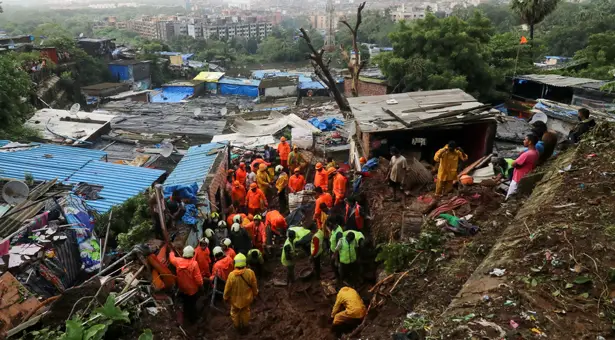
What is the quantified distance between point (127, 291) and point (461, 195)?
6.14 m

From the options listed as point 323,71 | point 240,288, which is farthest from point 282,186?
point 323,71

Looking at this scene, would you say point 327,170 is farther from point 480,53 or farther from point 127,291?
point 480,53

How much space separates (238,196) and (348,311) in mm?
5792

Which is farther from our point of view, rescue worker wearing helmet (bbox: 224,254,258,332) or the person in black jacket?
the person in black jacket

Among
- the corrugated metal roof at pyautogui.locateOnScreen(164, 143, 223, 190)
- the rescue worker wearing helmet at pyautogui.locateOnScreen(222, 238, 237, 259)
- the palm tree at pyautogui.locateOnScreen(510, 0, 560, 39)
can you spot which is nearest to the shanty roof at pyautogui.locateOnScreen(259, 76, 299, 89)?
the palm tree at pyautogui.locateOnScreen(510, 0, 560, 39)

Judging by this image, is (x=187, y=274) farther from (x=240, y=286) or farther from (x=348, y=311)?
(x=348, y=311)

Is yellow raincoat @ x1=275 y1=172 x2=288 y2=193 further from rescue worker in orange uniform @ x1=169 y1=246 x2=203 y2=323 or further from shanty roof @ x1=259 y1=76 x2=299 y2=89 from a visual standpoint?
shanty roof @ x1=259 y1=76 x2=299 y2=89

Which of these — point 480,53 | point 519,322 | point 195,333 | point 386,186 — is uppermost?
point 480,53

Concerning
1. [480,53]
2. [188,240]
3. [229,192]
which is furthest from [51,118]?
[480,53]

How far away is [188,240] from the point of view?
8719 millimetres

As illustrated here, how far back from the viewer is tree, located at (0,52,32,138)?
15258 mm

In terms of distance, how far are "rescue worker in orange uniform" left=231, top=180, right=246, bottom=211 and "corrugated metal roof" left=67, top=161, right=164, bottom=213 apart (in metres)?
2.16

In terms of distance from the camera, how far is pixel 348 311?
6.11 m

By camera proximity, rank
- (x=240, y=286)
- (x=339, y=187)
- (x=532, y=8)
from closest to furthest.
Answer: (x=240, y=286) → (x=339, y=187) → (x=532, y=8)
